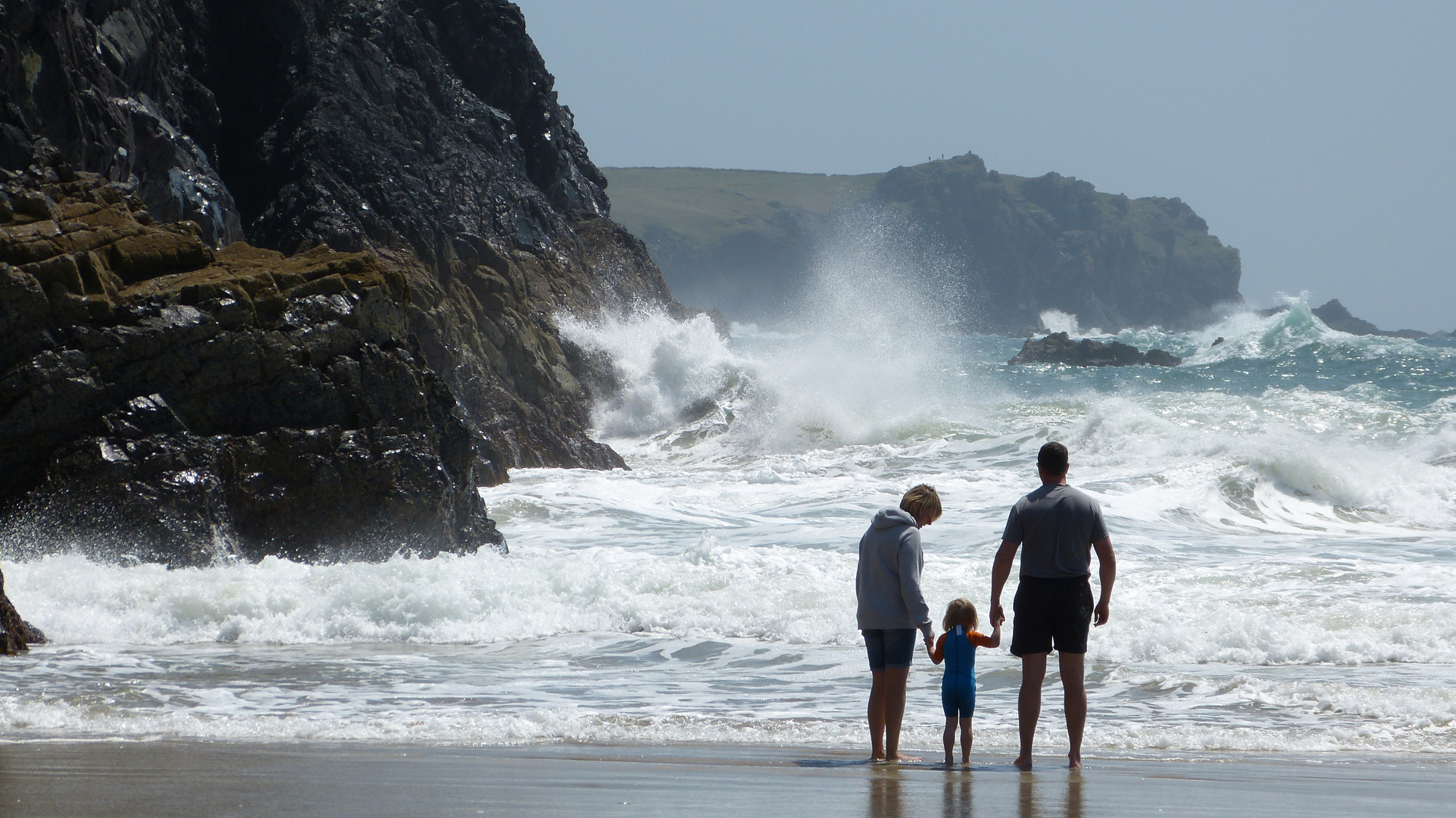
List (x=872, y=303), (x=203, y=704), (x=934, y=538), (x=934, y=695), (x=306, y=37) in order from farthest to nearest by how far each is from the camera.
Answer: (x=872, y=303) < (x=306, y=37) < (x=934, y=538) < (x=934, y=695) < (x=203, y=704)

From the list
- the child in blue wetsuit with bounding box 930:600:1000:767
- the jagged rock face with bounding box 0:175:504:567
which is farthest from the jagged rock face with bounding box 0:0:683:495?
the child in blue wetsuit with bounding box 930:600:1000:767

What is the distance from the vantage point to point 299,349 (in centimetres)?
1184

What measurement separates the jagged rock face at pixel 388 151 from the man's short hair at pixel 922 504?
43.3 ft

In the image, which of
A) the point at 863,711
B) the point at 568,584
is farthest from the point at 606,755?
the point at 568,584

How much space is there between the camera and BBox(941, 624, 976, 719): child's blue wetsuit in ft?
17.3

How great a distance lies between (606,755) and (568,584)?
5208mm

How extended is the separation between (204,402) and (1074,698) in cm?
902

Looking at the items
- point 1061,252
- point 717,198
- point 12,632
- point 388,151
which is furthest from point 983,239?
point 12,632

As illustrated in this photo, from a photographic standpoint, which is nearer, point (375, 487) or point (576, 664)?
point (576, 664)

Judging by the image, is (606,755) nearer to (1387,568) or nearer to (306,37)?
(1387,568)

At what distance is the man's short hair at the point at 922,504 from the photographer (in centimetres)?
536

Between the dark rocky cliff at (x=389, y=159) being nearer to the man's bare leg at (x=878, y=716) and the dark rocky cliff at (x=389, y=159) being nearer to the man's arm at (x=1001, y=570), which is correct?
the man's bare leg at (x=878, y=716)

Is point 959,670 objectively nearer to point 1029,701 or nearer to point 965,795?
point 1029,701

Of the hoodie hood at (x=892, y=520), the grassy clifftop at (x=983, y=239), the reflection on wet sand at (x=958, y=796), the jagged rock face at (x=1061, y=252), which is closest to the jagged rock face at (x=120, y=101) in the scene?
the hoodie hood at (x=892, y=520)
